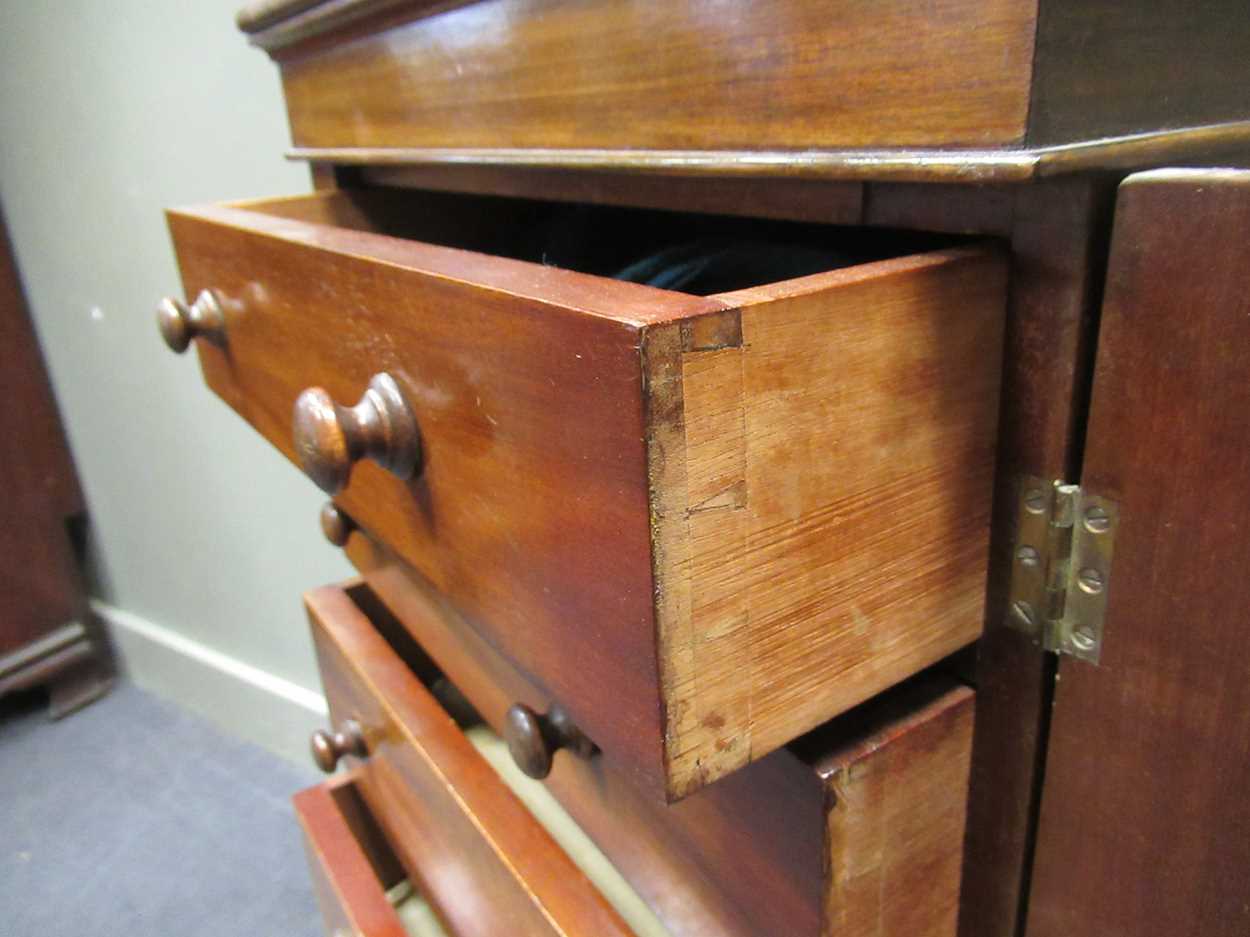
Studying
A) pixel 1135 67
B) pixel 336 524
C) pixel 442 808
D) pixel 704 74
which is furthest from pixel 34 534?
pixel 1135 67

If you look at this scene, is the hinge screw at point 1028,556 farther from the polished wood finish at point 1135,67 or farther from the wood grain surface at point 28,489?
the wood grain surface at point 28,489

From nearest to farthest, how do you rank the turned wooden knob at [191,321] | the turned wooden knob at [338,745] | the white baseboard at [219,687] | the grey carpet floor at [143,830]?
the turned wooden knob at [191,321]
the turned wooden knob at [338,745]
the grey carpet floor at [143,830]
the white baseboard at [219,687]

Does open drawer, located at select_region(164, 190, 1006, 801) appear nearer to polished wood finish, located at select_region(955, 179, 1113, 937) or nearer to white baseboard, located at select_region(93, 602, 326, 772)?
polished wood finish, located at select_region(955, 179, 1113, 937)

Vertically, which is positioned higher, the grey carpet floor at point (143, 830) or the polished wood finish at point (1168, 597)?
the polished wood finish at point (1168, 597)

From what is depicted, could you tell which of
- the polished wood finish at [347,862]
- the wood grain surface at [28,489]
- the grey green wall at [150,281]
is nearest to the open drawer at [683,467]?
the polished wood finish at [347,862]

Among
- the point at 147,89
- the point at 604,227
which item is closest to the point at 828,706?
the point at 604,227

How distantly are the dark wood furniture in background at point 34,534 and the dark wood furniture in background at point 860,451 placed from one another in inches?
49.5

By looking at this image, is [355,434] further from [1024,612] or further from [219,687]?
[219,687]

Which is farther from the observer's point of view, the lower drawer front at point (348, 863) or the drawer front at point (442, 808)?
the lower drawer front at point (348, 863)

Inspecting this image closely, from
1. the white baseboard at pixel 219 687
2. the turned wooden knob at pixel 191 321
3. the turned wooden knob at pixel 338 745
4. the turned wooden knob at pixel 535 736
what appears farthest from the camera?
the white baseboard at pixel 219 687

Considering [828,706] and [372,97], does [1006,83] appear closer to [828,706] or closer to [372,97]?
[828,706]

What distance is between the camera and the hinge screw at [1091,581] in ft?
0.99

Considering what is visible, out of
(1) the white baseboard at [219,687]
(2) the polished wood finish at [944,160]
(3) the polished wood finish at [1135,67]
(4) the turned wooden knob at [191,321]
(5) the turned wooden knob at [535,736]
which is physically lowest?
(1) the white baseboard at [219,687]

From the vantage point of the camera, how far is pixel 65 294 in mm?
1375
